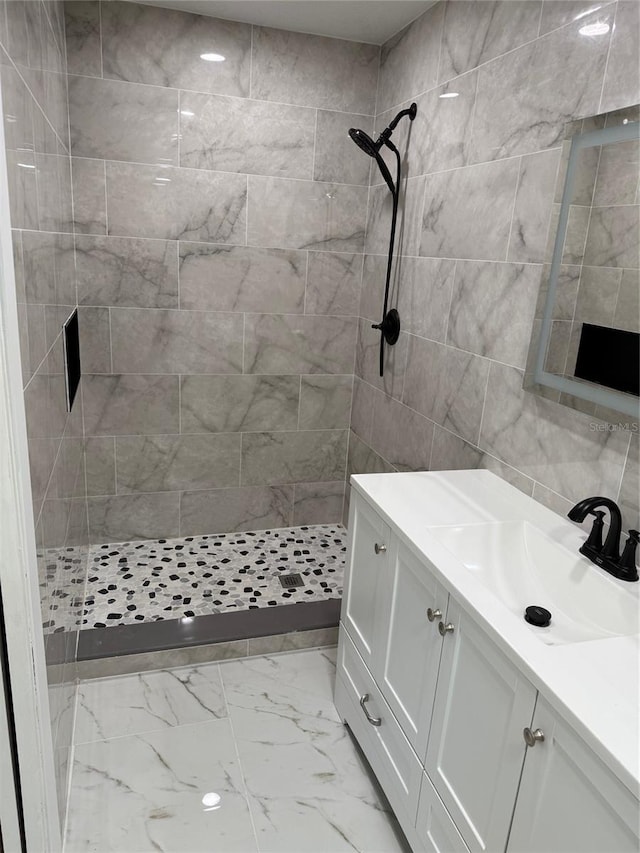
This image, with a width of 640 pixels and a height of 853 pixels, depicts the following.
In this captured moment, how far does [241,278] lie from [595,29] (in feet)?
5.69

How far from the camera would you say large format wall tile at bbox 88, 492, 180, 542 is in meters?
2.90

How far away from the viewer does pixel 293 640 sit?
2.36m

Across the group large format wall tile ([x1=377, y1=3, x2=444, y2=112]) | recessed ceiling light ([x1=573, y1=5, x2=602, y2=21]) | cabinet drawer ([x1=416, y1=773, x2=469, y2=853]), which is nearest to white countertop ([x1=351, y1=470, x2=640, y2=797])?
cabinet drawer ([x1=416, y1=773, x2=469, y2=853])

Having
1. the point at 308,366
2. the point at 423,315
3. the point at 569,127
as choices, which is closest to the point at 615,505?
the point at 569,127

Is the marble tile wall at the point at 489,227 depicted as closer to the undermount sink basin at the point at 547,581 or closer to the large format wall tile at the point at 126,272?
the undermount sink basin at the point at 547,581

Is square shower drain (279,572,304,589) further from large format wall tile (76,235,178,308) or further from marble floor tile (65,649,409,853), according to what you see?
large format wall tile (76,235,178,308)

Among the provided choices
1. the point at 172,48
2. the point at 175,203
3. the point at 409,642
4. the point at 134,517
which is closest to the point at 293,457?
the point at 134,517

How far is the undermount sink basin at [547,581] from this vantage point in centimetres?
128

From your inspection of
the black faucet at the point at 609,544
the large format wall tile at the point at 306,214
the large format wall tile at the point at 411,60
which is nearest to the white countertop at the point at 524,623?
the black faucet at the point at 609,544

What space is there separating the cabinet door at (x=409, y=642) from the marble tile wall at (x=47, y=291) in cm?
87

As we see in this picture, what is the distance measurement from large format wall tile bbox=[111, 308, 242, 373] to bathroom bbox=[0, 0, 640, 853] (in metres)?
0.01

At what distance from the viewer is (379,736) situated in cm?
169

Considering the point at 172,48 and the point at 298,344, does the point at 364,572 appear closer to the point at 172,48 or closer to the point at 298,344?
the point at 298,344

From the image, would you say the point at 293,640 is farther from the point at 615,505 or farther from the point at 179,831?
the point at 615,505
